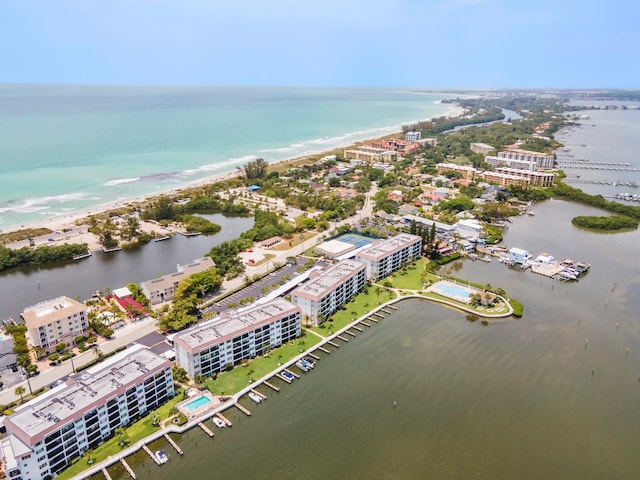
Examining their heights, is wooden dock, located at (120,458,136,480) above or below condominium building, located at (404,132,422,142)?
below

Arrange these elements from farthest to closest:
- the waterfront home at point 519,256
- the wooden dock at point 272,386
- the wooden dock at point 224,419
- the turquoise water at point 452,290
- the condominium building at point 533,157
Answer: the condominium building at point 533,157 < the waterfront home at point 519,256 < the turquoise water at point 452,290 < the wooden dock at point 272,386 < the wooden dock at point 224,419

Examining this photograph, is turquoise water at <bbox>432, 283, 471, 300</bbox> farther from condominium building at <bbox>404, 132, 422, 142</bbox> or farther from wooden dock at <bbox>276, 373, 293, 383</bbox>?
condominium building at <bbox>404, 132, 422, 142</bbox>

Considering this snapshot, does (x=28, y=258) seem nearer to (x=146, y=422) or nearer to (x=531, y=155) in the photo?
(x=146, y=422)

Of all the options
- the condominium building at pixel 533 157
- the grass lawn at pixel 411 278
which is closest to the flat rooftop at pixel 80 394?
the grass lawn at pixel 411 278

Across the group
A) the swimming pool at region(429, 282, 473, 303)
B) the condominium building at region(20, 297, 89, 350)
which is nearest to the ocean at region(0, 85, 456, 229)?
the condominium building at region(20, 297, 89, 350)

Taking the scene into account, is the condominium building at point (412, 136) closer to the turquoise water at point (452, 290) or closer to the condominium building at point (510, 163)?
the condominium building at point (510, 163)

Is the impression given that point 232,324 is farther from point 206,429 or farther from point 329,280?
point 329,280
